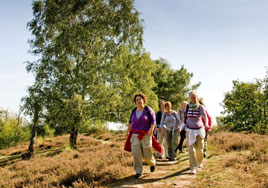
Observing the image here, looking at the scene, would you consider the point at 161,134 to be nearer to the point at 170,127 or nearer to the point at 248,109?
the point at 170,127

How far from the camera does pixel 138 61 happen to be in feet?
61.2

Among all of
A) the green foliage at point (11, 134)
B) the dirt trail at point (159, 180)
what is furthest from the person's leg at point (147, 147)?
the green foliage at point (11, 134)

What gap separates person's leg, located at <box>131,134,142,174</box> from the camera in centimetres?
580

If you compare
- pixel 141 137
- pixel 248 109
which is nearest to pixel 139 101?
pixel 141 137

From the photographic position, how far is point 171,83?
30.1 m

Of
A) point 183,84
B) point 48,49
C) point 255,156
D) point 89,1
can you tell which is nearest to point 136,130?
point 255,156

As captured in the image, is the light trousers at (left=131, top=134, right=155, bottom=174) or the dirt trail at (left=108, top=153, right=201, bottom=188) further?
the light trousers at (left=131, top=134, right=155, bottom=174)

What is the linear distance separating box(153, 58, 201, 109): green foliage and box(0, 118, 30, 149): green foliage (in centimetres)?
1823

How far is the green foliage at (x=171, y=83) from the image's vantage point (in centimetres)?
2977

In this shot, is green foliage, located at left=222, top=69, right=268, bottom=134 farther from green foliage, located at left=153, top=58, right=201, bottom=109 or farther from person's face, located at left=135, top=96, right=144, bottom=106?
green foliage, located at left=153, top=58, right=201, bottom=109

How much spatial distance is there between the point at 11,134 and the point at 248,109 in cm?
2679

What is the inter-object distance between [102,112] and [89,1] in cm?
897

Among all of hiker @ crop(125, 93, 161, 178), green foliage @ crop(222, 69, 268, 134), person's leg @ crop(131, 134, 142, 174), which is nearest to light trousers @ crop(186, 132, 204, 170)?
hiker @ crop(125, 93, 161, 178)

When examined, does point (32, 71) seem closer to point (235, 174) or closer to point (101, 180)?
point (101, 180)
